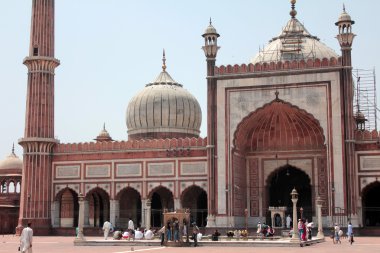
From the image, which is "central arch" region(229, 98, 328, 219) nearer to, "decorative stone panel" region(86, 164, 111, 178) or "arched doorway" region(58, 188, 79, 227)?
"decorative stone panel" region(86, 164, 111, 178)

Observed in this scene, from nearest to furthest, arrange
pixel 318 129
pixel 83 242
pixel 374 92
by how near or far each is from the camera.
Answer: pixel 83 242
pixel 318 129
pixel 374 92

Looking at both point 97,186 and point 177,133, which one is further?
point 177,133

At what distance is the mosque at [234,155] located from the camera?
2561 centimetres

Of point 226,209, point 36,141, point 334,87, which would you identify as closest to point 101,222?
point 36,141

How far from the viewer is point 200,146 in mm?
27953

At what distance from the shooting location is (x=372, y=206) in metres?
28.8

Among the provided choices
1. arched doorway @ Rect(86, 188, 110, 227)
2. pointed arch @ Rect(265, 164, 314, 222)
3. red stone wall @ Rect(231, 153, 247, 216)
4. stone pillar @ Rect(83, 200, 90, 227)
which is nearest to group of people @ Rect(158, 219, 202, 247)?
red stone wall @ Rect(231, 153, 247, 216)

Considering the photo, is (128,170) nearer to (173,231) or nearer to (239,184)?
(239,184)

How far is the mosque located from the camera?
1008 inches

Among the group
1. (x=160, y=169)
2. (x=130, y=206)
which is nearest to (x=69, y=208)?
(x=130, y=206)

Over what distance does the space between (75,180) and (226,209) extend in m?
7.46

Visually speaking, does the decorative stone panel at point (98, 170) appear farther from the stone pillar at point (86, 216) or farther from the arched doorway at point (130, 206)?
the stone pillar at point (86, 216)

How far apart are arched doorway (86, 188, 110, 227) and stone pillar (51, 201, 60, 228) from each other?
265cm

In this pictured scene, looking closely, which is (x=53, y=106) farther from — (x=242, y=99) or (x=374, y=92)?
(x=374, y=92)
